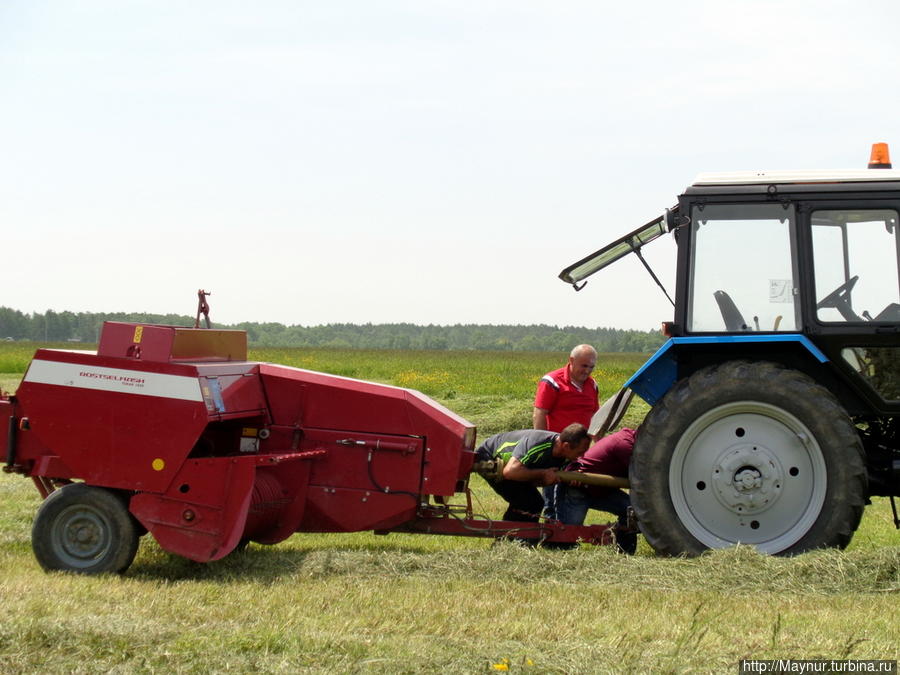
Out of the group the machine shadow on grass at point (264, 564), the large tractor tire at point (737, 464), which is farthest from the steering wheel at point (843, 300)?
the machine shadow on grass at point (264, 564)

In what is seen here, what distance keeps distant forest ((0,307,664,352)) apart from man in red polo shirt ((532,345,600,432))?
2310 inches

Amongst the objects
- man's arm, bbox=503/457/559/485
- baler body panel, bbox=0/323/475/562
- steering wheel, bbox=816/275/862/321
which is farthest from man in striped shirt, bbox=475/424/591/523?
steering wheel, bbox=816/275/862/321

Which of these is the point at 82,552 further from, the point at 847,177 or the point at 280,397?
the point at 847,177

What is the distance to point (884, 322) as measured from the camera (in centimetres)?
615

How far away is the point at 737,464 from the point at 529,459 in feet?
4.60

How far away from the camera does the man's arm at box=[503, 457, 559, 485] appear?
6984 millimetres

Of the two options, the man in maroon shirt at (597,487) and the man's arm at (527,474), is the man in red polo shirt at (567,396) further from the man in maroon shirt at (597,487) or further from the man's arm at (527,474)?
the man's arm at (527,474)

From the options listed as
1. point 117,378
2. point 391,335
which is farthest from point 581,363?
point 391,335

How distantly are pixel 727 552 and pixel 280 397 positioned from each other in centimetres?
286

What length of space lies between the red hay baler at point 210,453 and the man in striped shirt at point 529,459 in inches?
13.7

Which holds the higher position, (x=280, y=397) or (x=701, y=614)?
(x=280, y=397)

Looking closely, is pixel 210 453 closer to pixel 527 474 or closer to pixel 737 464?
pixel 527 474

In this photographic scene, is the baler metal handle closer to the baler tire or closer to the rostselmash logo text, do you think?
the baler tire

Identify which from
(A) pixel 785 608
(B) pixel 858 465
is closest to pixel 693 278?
(B) pixel 858 465
